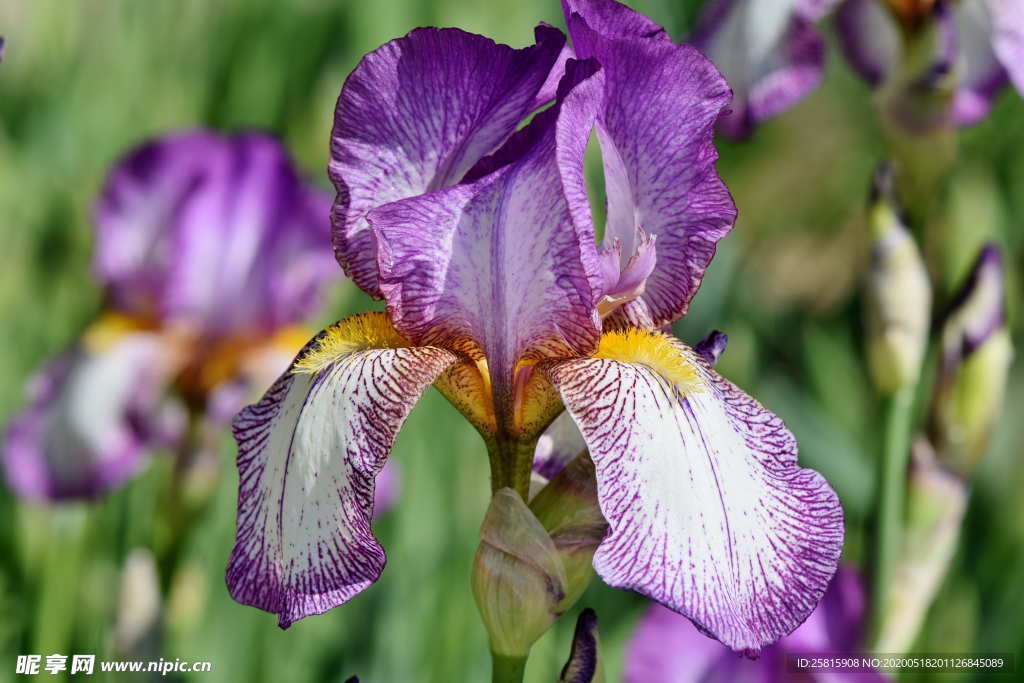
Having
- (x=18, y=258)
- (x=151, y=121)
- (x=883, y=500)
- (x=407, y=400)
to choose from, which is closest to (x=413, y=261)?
(x=407, y=400)

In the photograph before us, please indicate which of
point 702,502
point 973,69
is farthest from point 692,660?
point 973,69

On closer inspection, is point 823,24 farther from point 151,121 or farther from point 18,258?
point 18,258

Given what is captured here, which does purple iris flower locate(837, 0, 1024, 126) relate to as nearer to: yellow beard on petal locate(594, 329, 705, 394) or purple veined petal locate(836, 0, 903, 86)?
purple veined petal locate(836, 0, 903, 86)

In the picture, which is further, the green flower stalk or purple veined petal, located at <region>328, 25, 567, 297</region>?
the green flower stalk

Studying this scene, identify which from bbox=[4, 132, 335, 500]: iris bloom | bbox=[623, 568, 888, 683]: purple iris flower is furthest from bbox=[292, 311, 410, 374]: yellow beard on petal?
bbox=[4, 132, 335, 500]: iris bloom

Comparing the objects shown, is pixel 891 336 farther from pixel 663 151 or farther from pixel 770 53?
pixel 663 151

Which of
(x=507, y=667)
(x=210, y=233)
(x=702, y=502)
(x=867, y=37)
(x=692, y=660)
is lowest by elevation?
(x=692, y=660)

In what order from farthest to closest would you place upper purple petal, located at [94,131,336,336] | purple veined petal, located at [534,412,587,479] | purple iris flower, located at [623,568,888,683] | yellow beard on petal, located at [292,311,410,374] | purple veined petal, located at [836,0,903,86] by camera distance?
upper purple petal, located at [94,131,336,336], purple veined petal, located at [836,0,903,86], purple iris flower, located at [623,568,888,683], purple veined petal, located at [534,412,587,479], yellow beard on petal, located at [292,311,410,374]

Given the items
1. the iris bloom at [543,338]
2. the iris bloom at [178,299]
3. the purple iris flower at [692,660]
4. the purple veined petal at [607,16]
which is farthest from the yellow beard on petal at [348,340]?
the iris bloom at [178,299]
